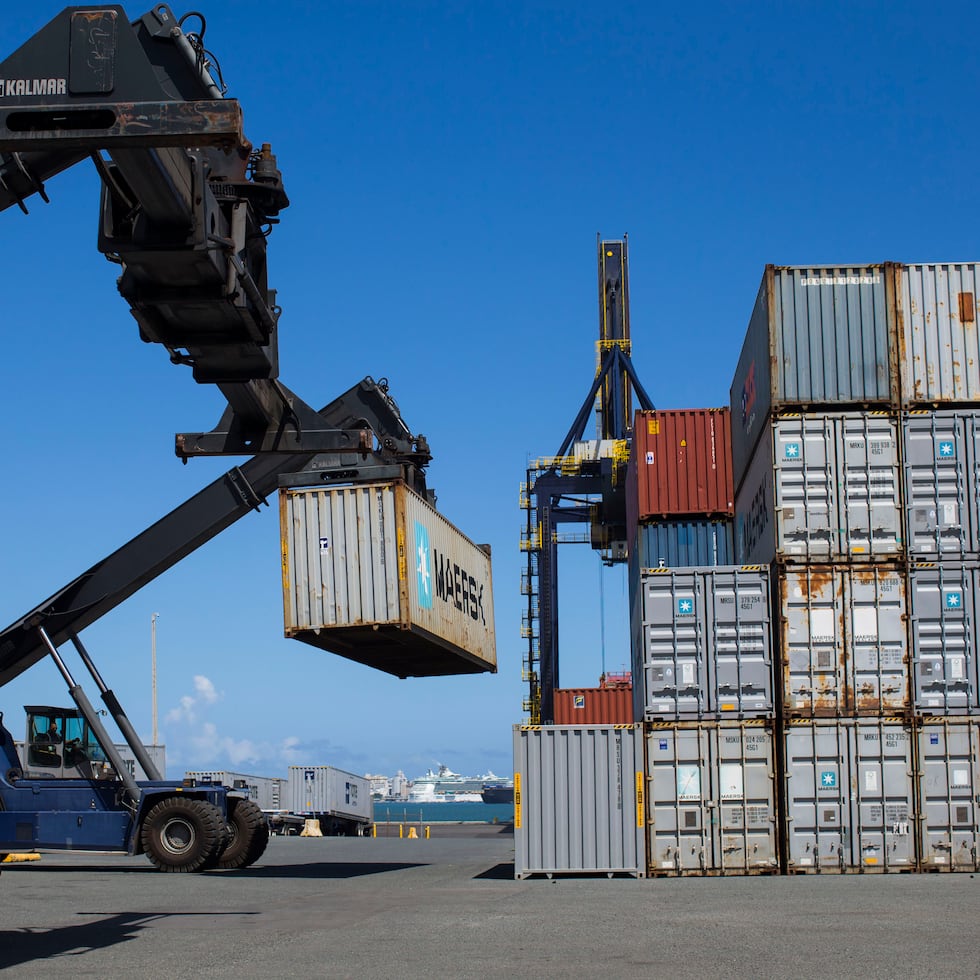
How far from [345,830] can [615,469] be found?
20916mm

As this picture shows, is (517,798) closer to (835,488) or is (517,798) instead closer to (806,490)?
(806,490)

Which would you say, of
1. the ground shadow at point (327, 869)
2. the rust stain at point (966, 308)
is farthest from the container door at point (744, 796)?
the rust stain at point (966, 308)

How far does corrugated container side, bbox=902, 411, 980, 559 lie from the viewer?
69.3 feet

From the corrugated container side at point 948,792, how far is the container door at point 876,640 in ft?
2.29

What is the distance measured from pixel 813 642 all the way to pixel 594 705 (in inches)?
975

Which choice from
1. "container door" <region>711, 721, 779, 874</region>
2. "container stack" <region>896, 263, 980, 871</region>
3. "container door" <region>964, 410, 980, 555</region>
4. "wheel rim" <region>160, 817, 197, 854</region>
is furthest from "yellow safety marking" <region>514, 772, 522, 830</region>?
"container door" <region>964, 410, 980, 555</region>

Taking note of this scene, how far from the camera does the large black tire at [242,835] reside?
79.6 ft

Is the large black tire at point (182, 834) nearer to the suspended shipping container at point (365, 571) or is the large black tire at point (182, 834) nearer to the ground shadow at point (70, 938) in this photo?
the suspended shipping container at point (365, 571)

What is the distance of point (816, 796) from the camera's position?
20688mm

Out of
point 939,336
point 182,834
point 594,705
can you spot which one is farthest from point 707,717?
point 594,705

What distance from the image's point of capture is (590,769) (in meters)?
21.4

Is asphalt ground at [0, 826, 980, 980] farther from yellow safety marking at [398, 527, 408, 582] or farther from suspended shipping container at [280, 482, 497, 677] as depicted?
yellow safety marking at [398, 527, 408, 582]

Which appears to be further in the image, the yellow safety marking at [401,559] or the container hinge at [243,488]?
the container hinge at [243,488]

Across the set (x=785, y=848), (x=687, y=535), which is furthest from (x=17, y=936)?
(x=687, y=535)
